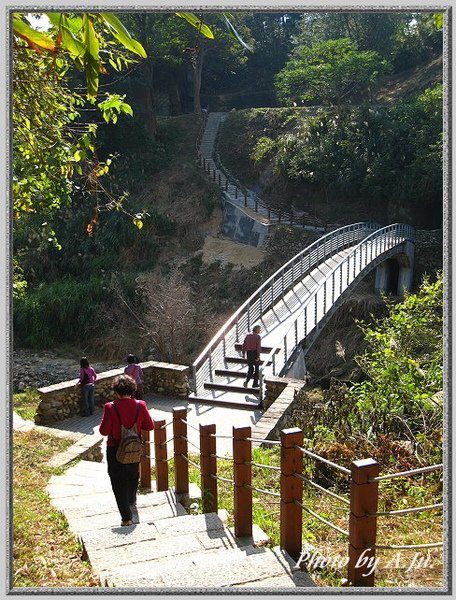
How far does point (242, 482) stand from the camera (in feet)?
13.4

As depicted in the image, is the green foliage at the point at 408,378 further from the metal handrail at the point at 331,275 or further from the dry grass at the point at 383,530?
the metal handrail at the point at 331,275

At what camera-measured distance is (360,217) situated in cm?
2539

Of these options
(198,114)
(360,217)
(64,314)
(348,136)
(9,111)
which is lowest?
(64,314)

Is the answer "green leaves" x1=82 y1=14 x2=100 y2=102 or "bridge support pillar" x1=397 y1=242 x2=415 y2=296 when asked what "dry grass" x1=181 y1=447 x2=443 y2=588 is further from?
"bridge support pillar" x1=397 y1=242 x2=415 y2=296

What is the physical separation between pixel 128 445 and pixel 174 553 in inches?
39.8

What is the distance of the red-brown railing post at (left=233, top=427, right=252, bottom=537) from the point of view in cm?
407

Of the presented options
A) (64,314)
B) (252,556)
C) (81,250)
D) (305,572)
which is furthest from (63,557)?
Result: (81,250)

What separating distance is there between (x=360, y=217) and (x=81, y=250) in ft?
38.1

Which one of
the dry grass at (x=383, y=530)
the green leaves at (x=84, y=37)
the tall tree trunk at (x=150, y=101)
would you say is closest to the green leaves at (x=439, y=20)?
the green leaves at (x=84, y=37)

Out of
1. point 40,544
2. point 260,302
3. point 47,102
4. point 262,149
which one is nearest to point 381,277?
point 260,302

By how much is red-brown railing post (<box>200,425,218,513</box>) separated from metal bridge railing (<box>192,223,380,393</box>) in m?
6.08

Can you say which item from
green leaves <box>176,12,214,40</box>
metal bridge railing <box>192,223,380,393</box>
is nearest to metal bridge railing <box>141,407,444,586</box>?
green leaves <box>176,12,214,40</box>

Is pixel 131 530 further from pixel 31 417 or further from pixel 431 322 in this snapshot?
pixel 31 417

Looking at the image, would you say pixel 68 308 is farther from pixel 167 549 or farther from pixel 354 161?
pixel 167 549
